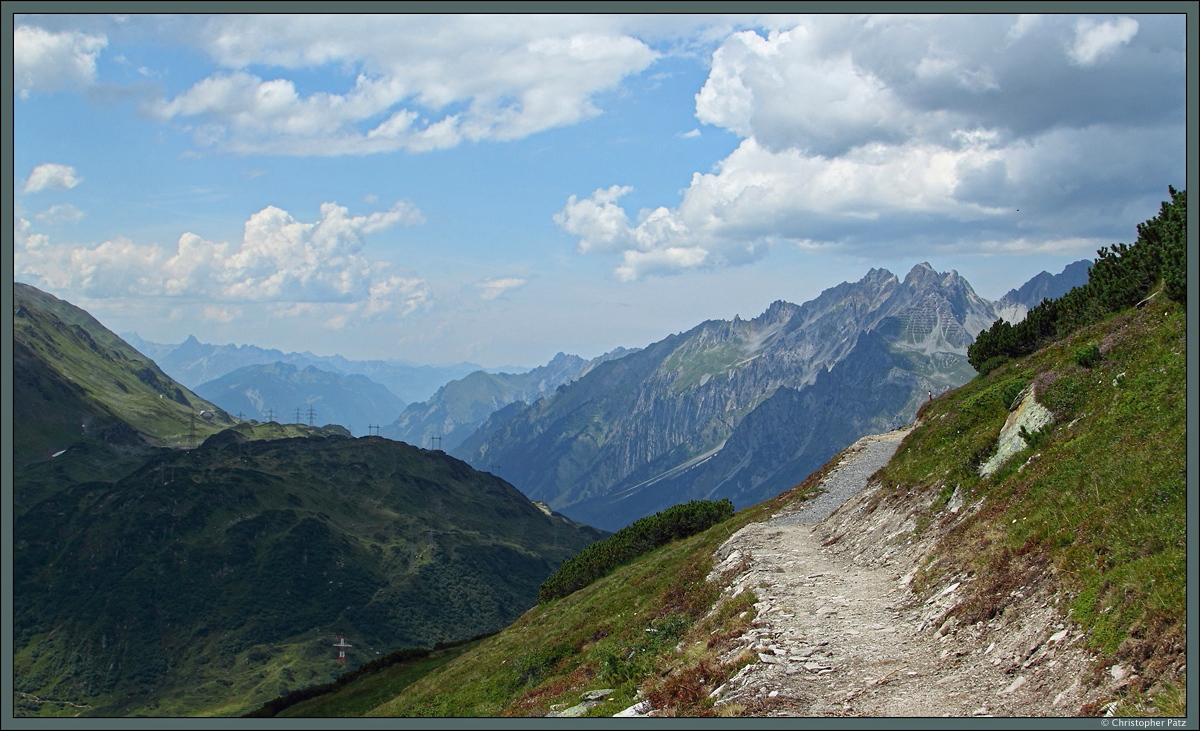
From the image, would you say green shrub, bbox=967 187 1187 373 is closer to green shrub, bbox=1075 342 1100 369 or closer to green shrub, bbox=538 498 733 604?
green shrub, bbox=1075 342 1100 369

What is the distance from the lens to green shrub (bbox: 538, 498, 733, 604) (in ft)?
216

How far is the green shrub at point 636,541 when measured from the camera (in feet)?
216

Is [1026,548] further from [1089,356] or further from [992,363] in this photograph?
[992,363]

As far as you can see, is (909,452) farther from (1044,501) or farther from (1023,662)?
(1023,662)

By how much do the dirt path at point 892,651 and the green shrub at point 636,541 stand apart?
36626 mm

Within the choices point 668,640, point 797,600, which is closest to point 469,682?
point 668,640

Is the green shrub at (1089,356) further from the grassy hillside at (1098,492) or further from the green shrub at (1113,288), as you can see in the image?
the green shrub at (1113,288)

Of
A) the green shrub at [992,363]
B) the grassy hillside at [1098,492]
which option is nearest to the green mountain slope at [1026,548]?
the grassy hillside at [1098,492]

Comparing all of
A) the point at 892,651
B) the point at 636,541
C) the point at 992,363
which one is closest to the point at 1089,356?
the point at 892,651

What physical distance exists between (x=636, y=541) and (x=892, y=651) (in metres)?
50.5

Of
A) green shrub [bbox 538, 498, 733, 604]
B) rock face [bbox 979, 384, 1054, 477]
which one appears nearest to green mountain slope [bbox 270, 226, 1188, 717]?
rock face [bbox 979, 384, 1054, 477]

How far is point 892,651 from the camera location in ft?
61.4

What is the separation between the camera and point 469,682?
40.1 meters

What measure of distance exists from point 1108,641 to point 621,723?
352 inches
